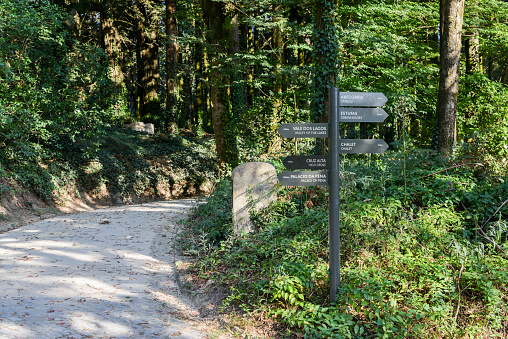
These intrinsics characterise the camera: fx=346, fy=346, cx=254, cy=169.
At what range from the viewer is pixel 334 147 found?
431cm

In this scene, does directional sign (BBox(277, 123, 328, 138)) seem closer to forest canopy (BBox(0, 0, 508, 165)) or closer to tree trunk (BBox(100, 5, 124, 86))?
forest canopy (BBox(0, 0, 508, 165))

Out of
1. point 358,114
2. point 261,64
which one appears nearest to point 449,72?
point 358,114

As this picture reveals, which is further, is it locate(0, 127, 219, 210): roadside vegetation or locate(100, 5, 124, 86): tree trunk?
locate(100, 5, 124, 86): tree trunk

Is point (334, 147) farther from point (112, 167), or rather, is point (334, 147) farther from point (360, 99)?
point (112, 167)

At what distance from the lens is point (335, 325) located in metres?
3.88

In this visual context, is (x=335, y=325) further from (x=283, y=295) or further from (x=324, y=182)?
(x=324, y=182)

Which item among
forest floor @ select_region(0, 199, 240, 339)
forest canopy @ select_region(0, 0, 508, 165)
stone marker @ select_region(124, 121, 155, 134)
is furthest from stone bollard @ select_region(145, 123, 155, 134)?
forest floor @ select_region(0, 199, 240, 339)

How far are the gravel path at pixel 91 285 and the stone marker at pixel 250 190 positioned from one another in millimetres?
1673

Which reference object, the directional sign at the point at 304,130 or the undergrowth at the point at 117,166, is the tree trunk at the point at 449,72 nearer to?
the directional sign at the point at 304,130

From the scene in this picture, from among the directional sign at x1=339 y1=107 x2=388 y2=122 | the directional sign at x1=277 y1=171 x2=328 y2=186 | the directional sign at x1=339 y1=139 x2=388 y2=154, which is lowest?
the directional sign at x1=277 y1=171 x2=328 y2=186

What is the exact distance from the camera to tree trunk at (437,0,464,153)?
367 inches

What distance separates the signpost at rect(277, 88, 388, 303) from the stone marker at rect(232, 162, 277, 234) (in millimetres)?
2750

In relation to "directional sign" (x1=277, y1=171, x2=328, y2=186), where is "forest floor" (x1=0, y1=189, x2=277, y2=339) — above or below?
below

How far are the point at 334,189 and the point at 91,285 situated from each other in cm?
410
